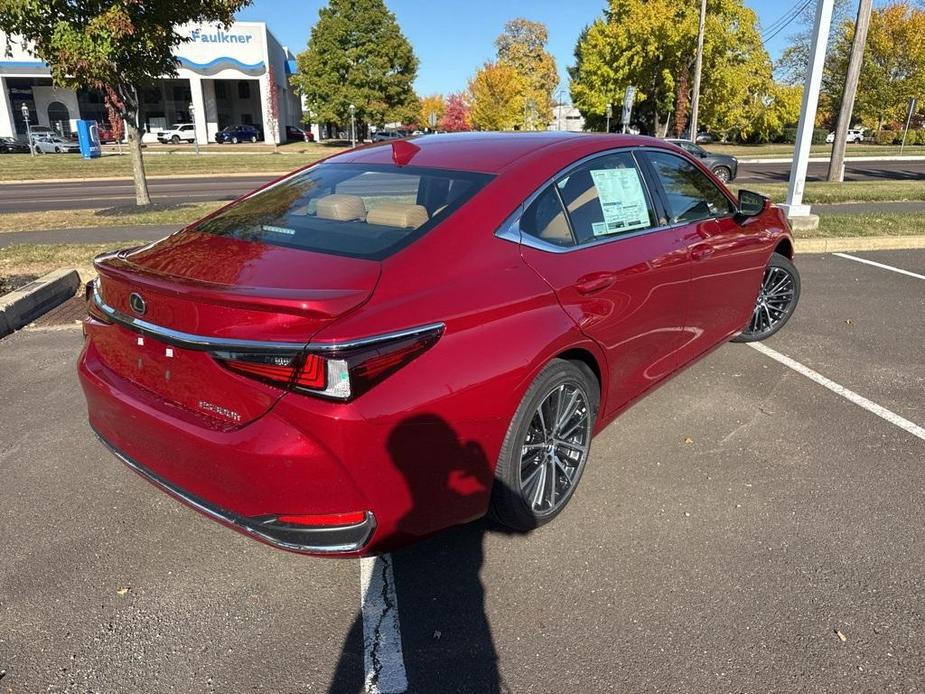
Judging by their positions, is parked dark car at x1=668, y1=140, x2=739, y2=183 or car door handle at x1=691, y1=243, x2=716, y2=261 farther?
parked dark car at x1=668, y1=140, x2=739, y2=183

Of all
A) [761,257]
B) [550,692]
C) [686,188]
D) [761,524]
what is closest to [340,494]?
[550,692]

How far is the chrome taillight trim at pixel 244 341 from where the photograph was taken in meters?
2.05

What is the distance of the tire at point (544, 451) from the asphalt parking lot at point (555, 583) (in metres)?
0.16

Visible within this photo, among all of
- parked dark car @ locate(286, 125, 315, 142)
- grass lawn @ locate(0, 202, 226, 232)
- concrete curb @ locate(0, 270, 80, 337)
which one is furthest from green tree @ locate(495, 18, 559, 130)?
concrete curb @ locate(0, 270, 80, 337)

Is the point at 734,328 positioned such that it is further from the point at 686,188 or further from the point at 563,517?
the point at 563,517

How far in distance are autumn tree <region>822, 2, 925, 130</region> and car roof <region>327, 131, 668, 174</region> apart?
54.5 meters

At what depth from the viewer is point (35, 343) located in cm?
550

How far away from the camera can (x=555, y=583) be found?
2670 millimetres

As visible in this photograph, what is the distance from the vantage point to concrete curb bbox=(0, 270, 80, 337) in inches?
227

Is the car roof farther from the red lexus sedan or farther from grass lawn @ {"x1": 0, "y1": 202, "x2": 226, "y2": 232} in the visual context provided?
grass lawn @ {"x1": 0, "y1": 202, "x2": 226, "y2": 232}

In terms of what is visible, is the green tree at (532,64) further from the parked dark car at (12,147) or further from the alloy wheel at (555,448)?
the alloy wheel at (555,448)

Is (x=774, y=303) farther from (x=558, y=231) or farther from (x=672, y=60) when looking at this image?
(x=672, y=60)

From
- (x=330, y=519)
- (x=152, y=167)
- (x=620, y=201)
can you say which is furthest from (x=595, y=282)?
(x=152, y=167)

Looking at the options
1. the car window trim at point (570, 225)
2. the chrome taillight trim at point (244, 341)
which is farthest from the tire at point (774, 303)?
the chrome taillight trim at point (244, 341)
